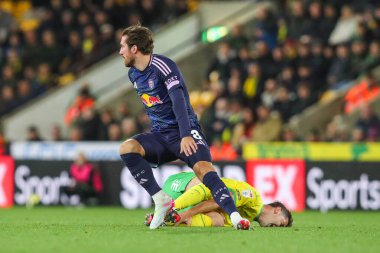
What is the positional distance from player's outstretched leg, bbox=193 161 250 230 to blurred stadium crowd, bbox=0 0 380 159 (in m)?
8.90

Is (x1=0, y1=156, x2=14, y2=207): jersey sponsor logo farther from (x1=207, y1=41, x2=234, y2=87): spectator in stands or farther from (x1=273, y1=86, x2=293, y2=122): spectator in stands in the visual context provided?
(x1=273, y1=86, x2=293, y2=122): spectator in stands

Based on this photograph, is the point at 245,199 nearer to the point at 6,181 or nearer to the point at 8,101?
the point at 6,181

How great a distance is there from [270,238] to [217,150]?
33.0 feet

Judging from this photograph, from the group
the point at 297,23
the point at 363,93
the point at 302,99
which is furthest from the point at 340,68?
the point at 297,23

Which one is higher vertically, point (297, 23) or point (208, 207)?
point (297, 23)

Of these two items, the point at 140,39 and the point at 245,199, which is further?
the point at 245,199

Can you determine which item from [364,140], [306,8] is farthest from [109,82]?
[364,140]

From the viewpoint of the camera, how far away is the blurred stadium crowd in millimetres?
19375

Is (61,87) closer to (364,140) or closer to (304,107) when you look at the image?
(304,107)

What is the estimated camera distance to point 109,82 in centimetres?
2339

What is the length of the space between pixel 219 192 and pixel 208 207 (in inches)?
38.7

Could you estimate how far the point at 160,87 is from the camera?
32.2 feet

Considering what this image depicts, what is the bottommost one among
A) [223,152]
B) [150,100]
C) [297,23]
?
[223,152]

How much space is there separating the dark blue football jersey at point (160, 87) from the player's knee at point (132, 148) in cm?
29
